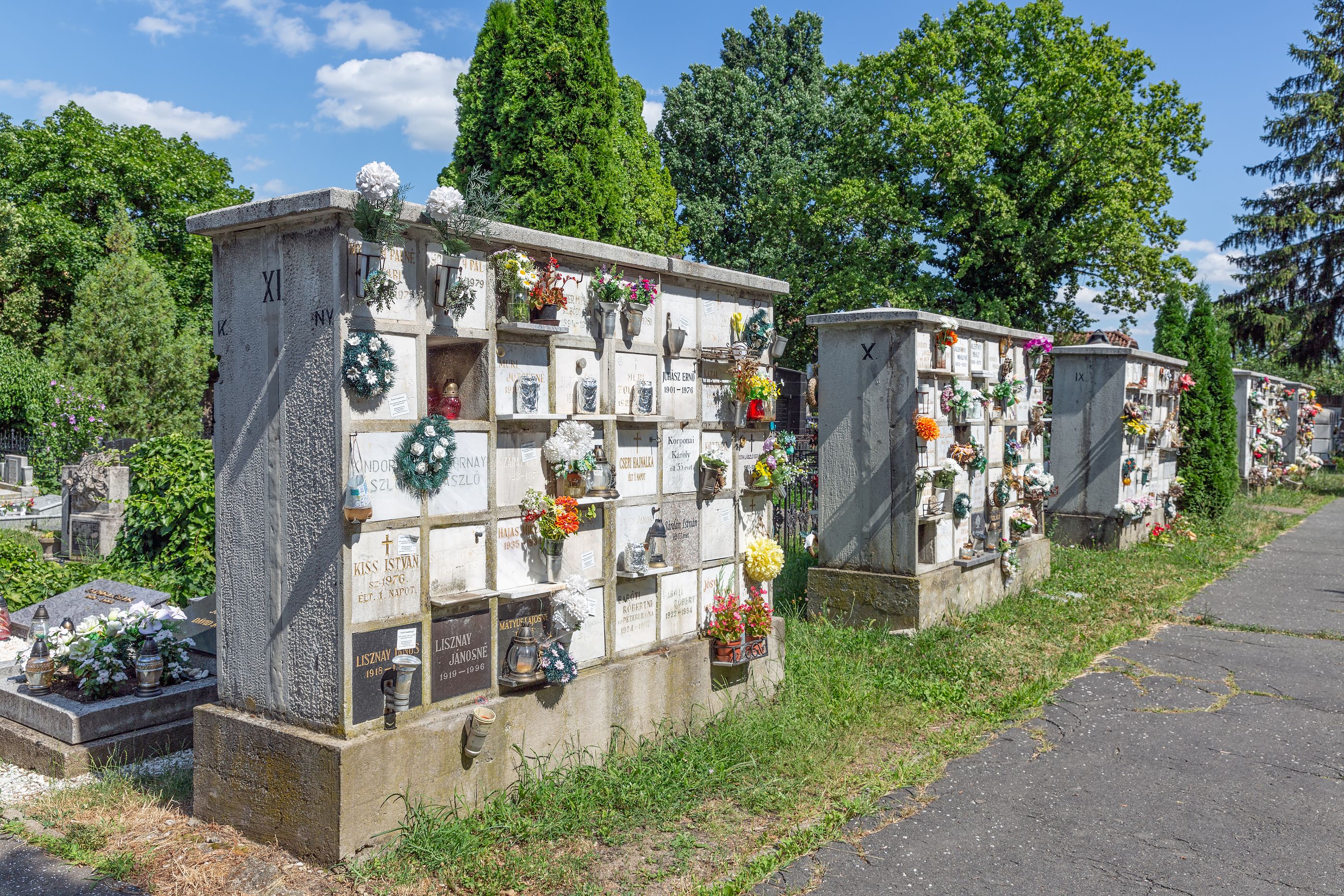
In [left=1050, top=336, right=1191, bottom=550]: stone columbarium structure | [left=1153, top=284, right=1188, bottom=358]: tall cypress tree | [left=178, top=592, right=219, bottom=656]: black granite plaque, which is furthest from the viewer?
[left=1153, top=284, right=1188, bottom=358]: tall cypress tree

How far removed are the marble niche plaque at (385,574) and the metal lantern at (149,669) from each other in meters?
2.19

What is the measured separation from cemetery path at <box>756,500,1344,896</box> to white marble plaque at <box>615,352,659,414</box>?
2280 mm

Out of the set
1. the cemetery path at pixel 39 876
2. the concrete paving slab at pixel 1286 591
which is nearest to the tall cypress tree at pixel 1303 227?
the concrete paving slab at pixel 1286 591

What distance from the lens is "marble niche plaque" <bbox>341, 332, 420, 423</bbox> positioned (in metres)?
3.65

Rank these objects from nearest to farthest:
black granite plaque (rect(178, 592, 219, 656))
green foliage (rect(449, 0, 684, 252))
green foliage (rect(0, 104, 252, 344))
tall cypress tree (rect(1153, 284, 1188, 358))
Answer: black granite plaque (rect(178, 592, 219, 656)), green foliage (rect(449, 0, 684, 252)), tall cypress tree (rect(1153, 284, 1188, 358)), green foliage (rect(0, 104, 252, 344))

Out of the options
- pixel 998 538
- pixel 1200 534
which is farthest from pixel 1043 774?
pixel 1200 534

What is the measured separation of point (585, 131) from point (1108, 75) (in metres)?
11.5

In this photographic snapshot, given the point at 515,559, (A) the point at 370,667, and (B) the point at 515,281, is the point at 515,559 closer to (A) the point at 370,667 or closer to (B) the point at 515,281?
(A) the point at 370,667

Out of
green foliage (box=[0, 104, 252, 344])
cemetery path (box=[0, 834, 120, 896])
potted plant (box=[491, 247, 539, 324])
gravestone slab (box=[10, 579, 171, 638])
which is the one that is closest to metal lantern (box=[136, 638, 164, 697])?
gravestone slab (box=[10, 579, 171, 638])

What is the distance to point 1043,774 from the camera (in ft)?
16.0

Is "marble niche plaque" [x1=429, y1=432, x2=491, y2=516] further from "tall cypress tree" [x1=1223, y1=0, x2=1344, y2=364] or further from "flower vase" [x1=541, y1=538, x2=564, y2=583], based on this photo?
"tall cypress tree" [x1=1223, y1=0, x2=1344, y2=364]

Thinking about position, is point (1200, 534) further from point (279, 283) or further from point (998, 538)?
point (279, 283)

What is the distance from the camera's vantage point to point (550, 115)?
13445 mm

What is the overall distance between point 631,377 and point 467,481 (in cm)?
120
